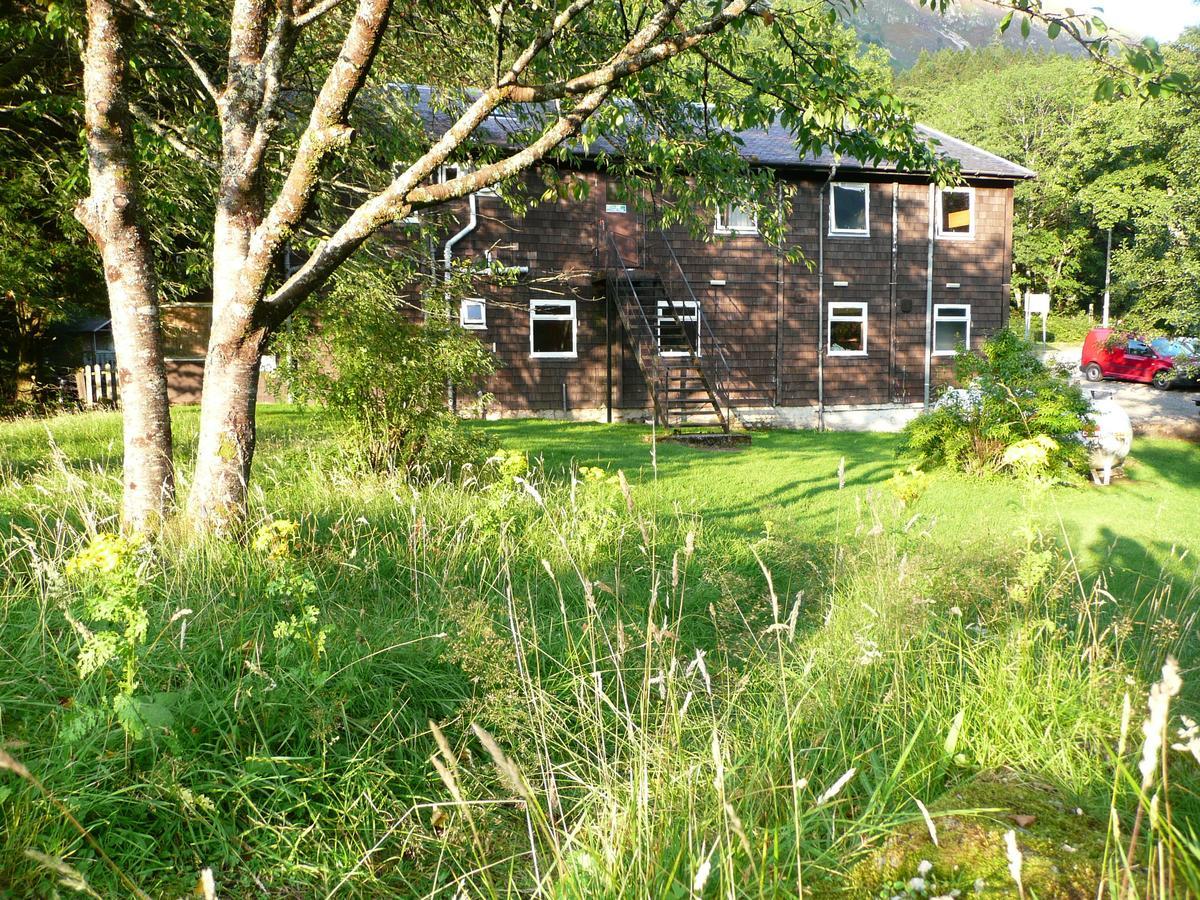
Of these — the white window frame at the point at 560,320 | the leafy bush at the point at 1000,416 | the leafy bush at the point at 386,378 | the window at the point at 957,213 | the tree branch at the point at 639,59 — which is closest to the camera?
the tree branch at the point at 639,59

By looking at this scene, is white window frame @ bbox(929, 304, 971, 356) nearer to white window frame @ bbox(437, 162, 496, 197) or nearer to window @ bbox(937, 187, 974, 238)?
window @ bbox(937, 187, 974, 238)

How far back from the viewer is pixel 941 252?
22.0 meters

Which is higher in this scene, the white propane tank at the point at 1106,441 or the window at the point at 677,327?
the window at the point at 677,327

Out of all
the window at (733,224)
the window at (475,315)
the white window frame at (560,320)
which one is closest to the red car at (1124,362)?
the window at (733,224)

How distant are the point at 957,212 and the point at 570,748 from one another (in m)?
22.5

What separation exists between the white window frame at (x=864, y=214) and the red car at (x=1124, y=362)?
13.0 meters

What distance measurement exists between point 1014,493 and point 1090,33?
6265mm

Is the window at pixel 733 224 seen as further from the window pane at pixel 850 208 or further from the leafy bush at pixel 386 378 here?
the leafy bush at pixel 386 378

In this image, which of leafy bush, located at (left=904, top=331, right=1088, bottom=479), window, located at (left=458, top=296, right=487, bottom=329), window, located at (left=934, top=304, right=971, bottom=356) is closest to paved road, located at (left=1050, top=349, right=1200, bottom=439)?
leafy bush, located at (left=904, top=331, right=1088, bottom=479)

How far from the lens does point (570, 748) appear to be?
3.03 m

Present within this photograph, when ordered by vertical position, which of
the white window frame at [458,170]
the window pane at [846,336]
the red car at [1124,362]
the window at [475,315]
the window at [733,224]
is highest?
the window at [733,224]

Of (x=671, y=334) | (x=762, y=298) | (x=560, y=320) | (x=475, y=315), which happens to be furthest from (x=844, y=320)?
(x=475, y=315)

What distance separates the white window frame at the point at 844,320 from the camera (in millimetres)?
21080

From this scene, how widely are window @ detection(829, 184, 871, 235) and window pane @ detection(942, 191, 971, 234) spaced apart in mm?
2406
